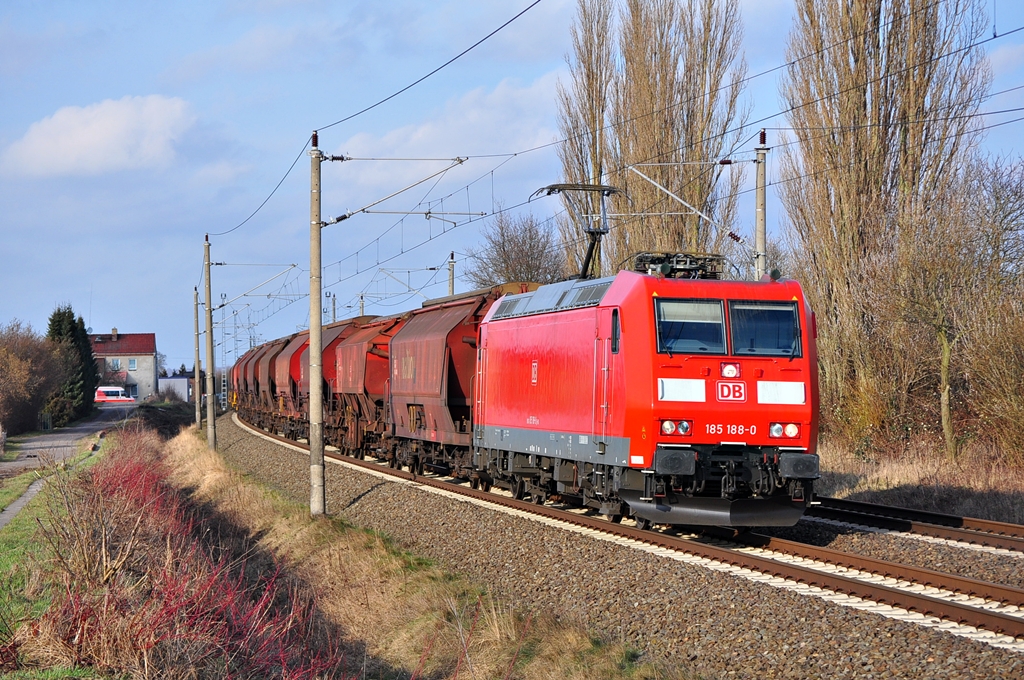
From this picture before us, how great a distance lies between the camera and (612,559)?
39.8 feet

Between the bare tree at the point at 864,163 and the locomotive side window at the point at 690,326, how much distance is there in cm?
1165

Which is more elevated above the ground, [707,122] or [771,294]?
[707,122]

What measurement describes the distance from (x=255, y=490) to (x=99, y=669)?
1430 centimetres

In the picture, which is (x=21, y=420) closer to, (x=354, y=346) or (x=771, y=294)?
(x=354, y=346)

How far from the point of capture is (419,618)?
36.3 feet

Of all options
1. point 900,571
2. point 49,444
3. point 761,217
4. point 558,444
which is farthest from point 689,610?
point 49,444

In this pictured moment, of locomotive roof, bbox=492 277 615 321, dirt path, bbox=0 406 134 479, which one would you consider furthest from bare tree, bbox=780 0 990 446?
dirt path, bbox=0 406 134 479

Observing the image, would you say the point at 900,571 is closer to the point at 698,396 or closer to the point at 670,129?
the point at 698,396

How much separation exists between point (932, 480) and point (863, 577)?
28.6 feet

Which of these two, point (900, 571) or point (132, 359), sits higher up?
point (132, 359)

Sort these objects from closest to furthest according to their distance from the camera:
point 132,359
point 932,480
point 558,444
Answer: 1. point 558,444
2. point 932,480
3. point 132,359

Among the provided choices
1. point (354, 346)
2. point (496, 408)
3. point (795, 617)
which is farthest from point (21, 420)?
point (795, 617)

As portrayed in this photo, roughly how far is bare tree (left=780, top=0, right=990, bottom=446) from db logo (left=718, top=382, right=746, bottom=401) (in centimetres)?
1183

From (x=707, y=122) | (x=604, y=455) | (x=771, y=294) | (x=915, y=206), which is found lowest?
(x=604, y=455)
